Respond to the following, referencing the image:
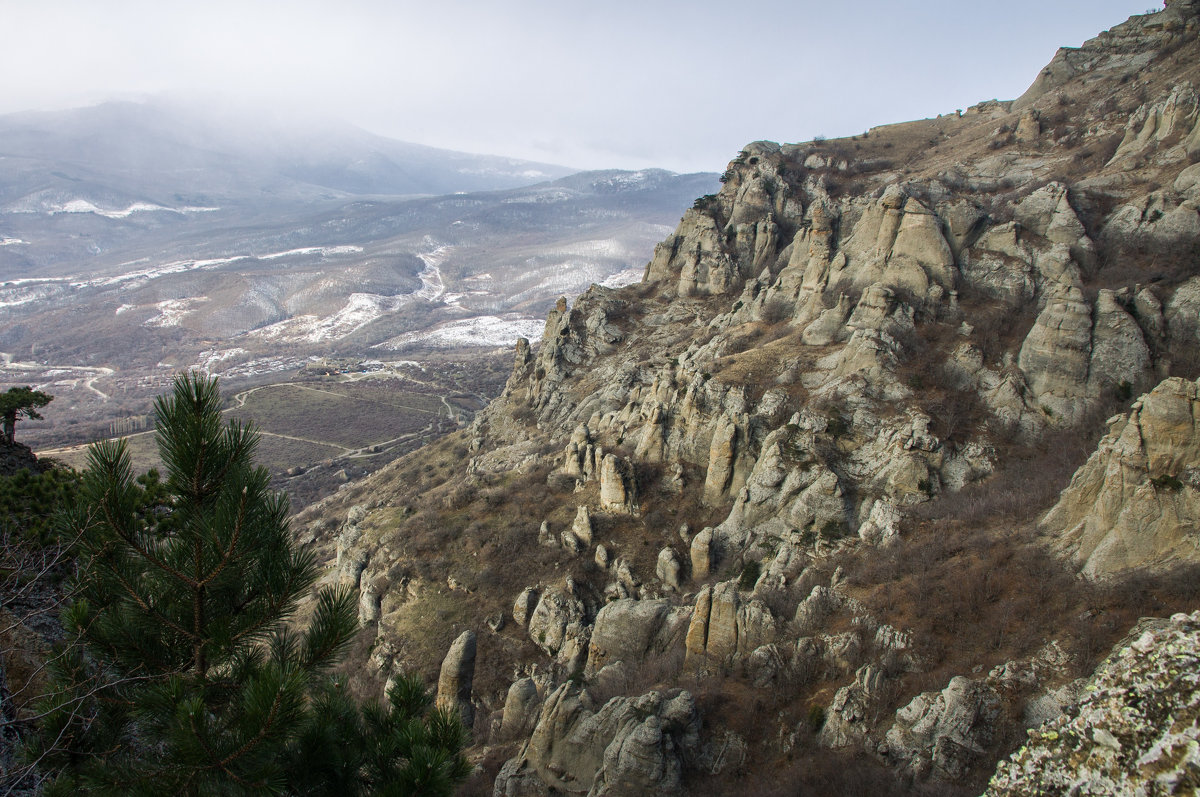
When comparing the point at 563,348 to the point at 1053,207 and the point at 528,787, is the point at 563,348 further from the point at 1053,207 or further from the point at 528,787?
the point at 528,787

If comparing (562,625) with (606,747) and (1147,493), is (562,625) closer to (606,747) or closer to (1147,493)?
(606,747)

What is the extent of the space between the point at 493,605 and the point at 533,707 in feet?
28.9

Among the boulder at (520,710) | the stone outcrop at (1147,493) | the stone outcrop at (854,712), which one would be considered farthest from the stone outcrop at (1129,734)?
the boulder at (520,710)

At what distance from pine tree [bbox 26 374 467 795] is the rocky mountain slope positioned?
8508mm

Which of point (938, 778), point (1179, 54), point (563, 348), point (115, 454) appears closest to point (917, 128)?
point (1179, 54)

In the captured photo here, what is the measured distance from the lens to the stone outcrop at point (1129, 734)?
6367mm

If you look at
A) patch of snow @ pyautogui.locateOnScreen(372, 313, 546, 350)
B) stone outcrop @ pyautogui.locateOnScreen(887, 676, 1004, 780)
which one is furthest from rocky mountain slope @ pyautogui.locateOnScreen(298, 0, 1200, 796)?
patch of snow @ pyautogui.locateOnScreen(372, 313, 546, 350)

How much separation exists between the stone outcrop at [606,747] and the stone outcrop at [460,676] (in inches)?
238

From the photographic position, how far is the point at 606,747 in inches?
694

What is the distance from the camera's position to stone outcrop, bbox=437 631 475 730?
25.2m

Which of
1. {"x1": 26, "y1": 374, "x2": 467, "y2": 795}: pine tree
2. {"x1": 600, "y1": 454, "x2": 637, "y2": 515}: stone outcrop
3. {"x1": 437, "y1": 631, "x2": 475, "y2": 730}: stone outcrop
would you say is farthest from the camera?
{"x1": 600, "y1": 454, "x2": 637, "y2": 515}: stone outcrop

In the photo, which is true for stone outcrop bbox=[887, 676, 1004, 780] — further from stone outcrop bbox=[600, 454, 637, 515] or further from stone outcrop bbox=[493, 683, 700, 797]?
stone outcrop bbox=[600, 454, 637, 515]

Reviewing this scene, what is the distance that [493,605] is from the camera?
31.6 metres

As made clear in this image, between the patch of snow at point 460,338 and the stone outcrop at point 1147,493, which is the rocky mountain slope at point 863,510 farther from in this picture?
the patch of snow at point 460,338
